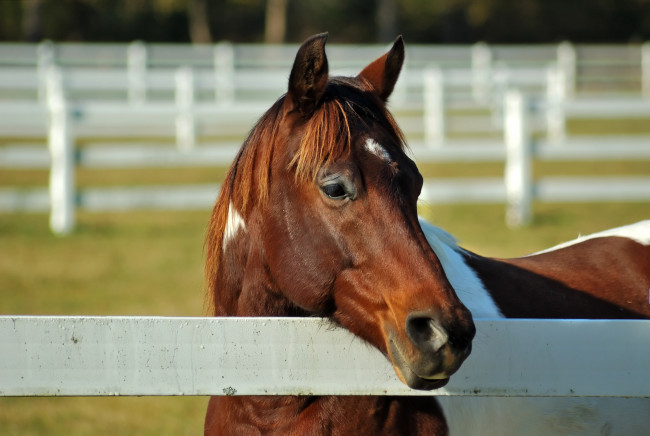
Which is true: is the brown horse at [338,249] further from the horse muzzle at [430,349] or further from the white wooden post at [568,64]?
the white wooden post at [568,64]

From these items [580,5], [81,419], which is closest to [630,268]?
[81,419]

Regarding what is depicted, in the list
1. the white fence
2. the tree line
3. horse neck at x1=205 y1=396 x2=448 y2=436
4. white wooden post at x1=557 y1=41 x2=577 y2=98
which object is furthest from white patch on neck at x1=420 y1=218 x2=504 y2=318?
the tree line

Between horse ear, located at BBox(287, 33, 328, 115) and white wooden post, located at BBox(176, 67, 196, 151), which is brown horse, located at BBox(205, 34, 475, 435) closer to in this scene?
horse ear, located at BBox(287, 33, 328, 115)

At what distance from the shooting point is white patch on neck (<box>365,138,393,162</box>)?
220cm

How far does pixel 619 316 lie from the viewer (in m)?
2.95

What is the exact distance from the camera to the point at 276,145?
93.6 inches

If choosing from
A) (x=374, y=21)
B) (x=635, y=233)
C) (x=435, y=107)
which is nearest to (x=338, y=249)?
(x=635, y=233)

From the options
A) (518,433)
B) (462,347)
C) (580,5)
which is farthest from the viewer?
A: (580,5)

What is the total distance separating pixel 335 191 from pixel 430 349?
567 mm

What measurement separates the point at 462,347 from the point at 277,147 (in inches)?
35.5

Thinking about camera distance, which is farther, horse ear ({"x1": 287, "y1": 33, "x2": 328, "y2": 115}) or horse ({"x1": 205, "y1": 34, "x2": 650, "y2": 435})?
horse ear ({"x1": 287, "y1": 33, "x2": 328, "y2": 115})

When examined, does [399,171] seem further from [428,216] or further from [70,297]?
[428,216]

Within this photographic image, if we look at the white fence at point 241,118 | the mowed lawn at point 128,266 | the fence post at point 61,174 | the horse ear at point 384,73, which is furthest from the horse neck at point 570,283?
the fence post at point 61,174

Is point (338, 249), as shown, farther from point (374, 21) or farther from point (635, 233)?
point (374, 21)
